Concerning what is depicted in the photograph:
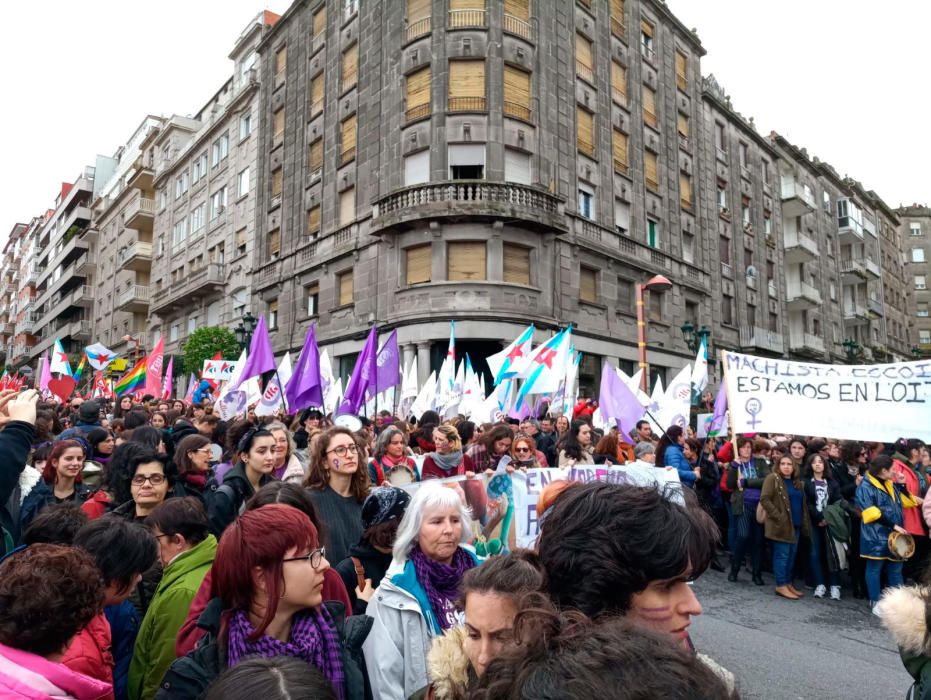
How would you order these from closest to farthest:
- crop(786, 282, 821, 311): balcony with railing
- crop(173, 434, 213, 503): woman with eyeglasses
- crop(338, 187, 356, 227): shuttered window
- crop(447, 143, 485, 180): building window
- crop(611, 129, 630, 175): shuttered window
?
crop(173, 434, 213, 503): woman with eyeglasses → crop(447, 143, 485, 180): building window → crop(338, 187, 356, 227): shuttered window → crop(611, 129, 630, 175): shuttered window → crop(786, 282, 821, 311): balcony with railing

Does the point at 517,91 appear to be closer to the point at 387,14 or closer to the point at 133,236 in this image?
the point at 387,14

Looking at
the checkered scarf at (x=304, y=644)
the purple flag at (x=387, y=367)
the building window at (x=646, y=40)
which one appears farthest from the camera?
the building window at (x=646, y=40)

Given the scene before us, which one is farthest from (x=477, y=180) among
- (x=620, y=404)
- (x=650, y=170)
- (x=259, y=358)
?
(x=620, y=404)

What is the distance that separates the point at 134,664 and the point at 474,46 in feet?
74.2

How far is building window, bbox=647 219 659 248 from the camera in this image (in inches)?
1073

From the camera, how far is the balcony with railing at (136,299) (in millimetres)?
41531

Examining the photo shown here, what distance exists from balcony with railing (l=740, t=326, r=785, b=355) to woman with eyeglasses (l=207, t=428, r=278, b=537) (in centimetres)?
3209

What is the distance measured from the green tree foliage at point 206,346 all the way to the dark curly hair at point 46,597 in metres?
25.9

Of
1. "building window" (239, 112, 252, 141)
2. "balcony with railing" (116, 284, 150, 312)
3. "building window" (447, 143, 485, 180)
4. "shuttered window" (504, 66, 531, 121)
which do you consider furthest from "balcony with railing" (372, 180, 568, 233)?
"balcony with railing" (116, 284, 150, 312)

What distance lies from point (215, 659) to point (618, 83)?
2816cm

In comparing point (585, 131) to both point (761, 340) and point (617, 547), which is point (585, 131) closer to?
point (761, 340)

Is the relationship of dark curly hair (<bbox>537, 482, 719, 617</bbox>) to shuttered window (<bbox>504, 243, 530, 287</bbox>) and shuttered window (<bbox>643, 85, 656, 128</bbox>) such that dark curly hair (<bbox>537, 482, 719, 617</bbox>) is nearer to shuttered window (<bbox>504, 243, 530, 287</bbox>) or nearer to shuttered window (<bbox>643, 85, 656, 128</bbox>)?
shuttered window (<bbox>504, 243, 530, 287</bbox>)

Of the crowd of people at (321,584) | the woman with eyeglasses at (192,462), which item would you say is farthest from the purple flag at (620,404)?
the woman with eyeglasses at (192,462)

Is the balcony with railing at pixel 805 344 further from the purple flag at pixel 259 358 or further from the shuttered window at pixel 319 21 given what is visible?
the purple flag at pixel 259 358
